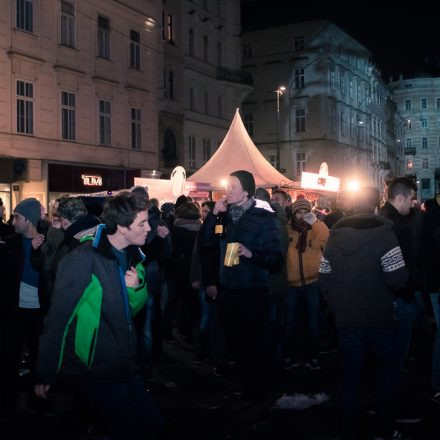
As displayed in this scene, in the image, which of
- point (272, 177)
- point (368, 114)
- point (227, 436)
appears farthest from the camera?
point (368, 114)

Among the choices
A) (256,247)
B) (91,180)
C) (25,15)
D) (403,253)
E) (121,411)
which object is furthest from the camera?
(91,180)

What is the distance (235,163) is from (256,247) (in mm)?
11901

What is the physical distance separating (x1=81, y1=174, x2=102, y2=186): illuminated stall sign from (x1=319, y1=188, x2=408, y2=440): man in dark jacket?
20980 mm

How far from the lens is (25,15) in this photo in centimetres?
2241

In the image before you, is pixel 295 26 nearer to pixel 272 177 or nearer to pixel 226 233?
pixel 272 177

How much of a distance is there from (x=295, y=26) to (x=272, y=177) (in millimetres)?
38858

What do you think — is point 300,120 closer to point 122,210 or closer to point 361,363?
point 361,363

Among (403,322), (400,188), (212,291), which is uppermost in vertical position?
(400,188)

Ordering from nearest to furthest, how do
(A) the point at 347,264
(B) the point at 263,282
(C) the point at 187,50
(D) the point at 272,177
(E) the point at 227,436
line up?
(A) the point at 347,264
(E) the point at 227,436
(B) the point at 263,282
(D) the point at 272,177
(C) the point at 187,50

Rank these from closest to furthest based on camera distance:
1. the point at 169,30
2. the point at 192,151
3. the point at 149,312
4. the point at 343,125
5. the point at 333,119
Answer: the point at 149,312, the point at 169,30, the point at 192,151, the point at 333,119, the point at 343,125

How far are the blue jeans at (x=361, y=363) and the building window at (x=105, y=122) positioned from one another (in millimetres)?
22535

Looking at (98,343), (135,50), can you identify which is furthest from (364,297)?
(135,50)

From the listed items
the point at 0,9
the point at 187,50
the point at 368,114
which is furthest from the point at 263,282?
the point at 368,114

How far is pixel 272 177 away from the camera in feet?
Result: 55.5
